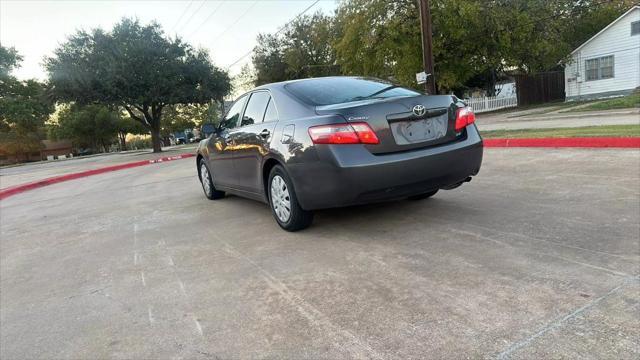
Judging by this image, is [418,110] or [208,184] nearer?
[418,110]

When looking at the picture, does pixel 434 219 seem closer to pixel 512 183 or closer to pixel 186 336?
pixel 512 183

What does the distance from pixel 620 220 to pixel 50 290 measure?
16.3 ft

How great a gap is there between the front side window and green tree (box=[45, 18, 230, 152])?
2540 cm

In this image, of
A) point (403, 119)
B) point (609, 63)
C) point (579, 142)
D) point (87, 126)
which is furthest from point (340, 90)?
point (87, 126)

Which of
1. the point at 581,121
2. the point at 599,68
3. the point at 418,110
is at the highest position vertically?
the point at 599,68

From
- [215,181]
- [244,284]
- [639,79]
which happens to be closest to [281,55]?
[639,79]

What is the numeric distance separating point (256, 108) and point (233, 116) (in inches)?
32.0

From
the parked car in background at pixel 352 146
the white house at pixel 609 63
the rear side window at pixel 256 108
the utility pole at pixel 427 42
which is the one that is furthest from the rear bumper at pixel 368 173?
the white house at pixel 609 63

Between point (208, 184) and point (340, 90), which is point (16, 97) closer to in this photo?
point (208, 184)

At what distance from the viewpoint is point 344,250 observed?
4031 mm

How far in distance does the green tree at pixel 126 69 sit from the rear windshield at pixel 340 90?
27028 mm

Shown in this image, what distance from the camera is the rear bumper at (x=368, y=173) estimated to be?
13.0 ft

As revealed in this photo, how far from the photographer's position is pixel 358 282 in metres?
3.28

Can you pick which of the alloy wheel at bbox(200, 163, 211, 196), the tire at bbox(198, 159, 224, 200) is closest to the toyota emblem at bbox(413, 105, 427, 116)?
the tire at bbox(198, 159, 224, 200)
